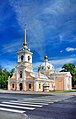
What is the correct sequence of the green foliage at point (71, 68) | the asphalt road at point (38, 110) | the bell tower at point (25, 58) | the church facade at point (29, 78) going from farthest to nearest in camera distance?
the green foliage at point (71, 68)
the bell tower at point (25, 58)
the church facade at point (29, 78)
the asphalt road at point (38, 110)

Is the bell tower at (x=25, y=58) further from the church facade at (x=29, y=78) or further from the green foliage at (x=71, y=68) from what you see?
the green foliage at (x=71, y=68)

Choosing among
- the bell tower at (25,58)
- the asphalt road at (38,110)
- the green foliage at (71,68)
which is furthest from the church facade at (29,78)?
the asphalt road at (38,110)

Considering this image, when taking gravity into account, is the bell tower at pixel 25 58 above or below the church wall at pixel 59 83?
above

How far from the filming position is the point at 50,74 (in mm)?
58875

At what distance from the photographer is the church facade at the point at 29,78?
1964 inches

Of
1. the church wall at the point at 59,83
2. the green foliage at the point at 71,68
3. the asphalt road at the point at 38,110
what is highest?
the green foliage at the point at 71,68

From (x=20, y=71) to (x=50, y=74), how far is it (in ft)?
35.3

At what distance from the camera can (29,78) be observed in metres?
50.6

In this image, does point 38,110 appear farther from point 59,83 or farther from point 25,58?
point 59,83

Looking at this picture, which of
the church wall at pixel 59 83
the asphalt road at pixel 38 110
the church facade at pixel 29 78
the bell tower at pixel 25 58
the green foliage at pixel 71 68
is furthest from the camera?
the green foliage at pixel 71 68

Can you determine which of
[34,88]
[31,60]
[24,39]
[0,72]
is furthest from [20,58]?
[0,72]

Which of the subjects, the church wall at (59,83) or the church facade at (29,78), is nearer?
the church facade at (29,78)

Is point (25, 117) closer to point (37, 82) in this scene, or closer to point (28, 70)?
point (37, 82)

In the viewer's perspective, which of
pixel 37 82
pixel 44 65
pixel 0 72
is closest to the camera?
pixel 37 82
